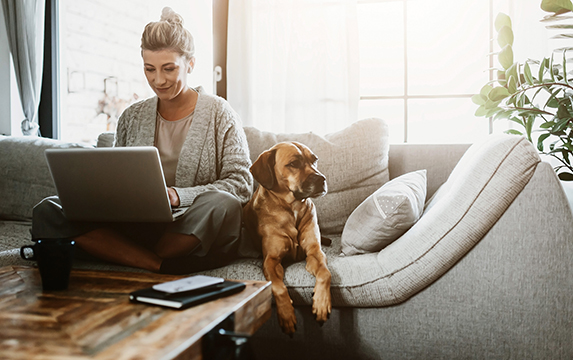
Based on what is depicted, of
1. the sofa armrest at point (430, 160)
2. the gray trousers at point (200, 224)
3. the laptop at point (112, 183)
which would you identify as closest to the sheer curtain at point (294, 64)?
the sofa armrest at point (430, 160)

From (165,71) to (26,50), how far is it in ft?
5.34

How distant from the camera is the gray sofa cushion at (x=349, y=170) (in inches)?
70.4

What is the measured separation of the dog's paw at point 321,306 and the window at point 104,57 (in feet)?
7.83

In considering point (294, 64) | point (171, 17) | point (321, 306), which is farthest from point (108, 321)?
point (294, 64)

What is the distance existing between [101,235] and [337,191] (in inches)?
37.2

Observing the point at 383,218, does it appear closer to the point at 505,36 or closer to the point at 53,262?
the point at 53,262

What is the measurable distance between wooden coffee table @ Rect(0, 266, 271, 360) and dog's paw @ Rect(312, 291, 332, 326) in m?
0.30

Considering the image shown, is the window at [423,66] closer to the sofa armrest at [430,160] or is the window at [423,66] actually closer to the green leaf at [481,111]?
the green leaf at [481,111]

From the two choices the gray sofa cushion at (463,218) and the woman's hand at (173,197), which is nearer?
the gray sofa cushion at (463,218)

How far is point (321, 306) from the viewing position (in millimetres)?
1150

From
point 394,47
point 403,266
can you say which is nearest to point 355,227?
point 403,266

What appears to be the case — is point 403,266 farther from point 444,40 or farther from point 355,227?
point 444,40

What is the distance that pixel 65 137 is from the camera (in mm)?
3074

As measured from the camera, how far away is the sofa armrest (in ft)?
5.99
